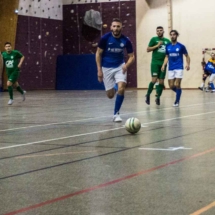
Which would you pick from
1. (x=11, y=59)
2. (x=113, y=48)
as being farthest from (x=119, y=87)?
(x=11, y=59)

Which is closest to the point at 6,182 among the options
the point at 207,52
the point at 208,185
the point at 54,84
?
the point at 208,185

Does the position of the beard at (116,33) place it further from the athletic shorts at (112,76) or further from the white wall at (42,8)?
the white wall at (42,8)

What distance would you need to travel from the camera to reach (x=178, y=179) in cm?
602

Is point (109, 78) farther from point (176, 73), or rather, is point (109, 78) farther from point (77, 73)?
point (77, 73)

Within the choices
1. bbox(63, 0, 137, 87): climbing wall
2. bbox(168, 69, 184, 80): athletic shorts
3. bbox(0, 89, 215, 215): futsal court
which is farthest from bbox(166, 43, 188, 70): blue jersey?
bbox(63, 0, 137, 87): climbing wall

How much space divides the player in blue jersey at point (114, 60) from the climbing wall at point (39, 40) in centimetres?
2047

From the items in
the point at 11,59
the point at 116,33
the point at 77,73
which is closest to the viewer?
the point at 116,33

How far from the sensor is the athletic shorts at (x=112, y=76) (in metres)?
12.8

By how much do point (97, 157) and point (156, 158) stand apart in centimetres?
74

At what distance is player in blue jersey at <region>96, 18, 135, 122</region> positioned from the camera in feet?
41.5

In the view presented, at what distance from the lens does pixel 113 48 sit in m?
12.7

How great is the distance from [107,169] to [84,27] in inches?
1157

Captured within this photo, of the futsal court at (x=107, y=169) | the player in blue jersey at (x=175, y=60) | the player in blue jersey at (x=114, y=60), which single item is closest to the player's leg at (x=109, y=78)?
the player in blue jersey at (x=114, y=60)

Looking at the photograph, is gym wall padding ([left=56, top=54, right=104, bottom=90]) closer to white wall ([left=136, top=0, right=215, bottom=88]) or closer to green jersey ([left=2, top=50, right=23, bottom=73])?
white wall ([left=136, top=0, right=215, bottom=88])
